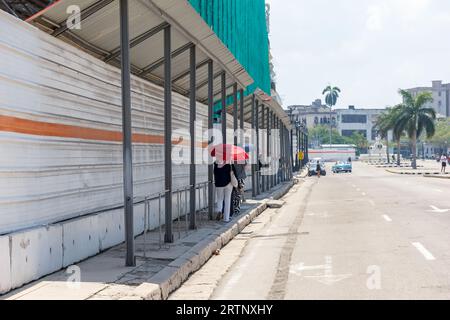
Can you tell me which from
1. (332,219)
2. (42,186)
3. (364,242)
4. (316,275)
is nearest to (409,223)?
(332,219)

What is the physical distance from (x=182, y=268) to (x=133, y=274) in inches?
40.9

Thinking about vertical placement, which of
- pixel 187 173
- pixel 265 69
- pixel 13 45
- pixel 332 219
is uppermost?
pixel 265 69

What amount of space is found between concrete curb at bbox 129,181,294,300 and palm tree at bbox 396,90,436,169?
78.1m

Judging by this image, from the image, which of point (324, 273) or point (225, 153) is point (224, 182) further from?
point (324, 273)

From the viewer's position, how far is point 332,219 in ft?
64.6

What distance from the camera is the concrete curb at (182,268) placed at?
331 inches

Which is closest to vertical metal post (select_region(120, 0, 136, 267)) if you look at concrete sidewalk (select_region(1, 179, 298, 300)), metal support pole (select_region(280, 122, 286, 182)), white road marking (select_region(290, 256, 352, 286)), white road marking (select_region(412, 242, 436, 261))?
concrete sidewalk (select_region(1, 179, 298, 300))

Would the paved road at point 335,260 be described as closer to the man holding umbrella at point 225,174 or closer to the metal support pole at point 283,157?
the man holding umbrella at point 225,174

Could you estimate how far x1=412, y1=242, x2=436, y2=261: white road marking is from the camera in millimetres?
11500

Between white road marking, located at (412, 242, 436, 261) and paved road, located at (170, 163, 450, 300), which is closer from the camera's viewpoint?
paved road, located at (170, 163, 450, 300)

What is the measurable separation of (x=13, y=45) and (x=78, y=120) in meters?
2.73

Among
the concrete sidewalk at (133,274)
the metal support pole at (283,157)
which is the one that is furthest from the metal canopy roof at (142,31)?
the metal support pole at (283,157)

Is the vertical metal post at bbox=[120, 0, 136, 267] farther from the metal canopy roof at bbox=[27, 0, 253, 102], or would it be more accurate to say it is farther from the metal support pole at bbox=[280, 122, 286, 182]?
the metal support pole at bbox=[280, 122, 286, 182]
